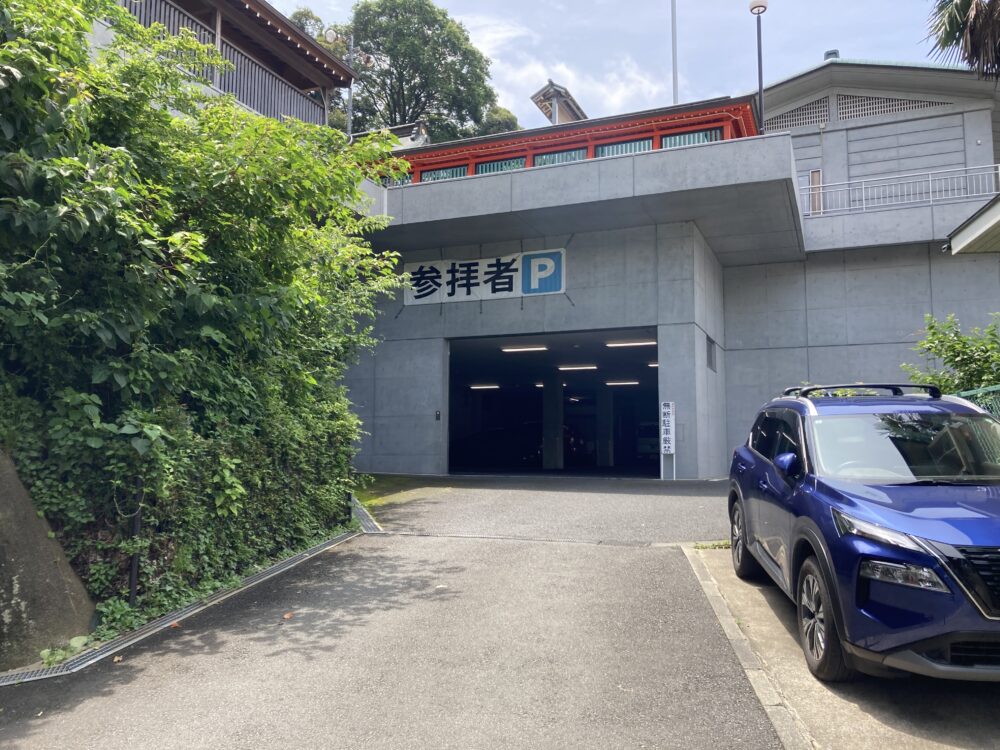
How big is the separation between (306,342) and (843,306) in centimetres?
1633

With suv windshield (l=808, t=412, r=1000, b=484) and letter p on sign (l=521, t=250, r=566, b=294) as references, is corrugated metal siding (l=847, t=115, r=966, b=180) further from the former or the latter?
suv windshield (l=808, t=412, r=1000, b=484)

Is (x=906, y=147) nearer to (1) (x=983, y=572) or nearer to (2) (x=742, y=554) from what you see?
(2) (x=742, y=554)

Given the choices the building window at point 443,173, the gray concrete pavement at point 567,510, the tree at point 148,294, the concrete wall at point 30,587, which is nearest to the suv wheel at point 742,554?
the gray concrete pavement at point 567,510

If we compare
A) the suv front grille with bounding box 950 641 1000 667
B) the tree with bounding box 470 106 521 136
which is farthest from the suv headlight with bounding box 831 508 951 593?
the tree with bounding box 470 106 521 136

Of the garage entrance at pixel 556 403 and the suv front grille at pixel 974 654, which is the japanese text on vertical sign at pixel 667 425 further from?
the suv front grille at pixel 974 654

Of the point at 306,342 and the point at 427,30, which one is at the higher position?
the point at 427,30

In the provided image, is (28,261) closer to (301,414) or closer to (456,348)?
(301,414)

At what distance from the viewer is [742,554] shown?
276 inches

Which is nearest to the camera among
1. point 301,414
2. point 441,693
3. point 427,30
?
point 441,693

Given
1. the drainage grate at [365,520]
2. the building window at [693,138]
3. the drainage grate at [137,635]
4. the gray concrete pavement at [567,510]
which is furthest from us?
the building window at [693,138]

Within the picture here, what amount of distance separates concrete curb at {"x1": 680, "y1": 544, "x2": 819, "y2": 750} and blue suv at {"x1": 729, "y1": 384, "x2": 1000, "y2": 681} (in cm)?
34

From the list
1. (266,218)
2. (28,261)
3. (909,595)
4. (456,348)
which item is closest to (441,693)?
(909,595)

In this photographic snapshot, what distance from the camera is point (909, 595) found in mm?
3666

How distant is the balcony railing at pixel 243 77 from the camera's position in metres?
11.7
